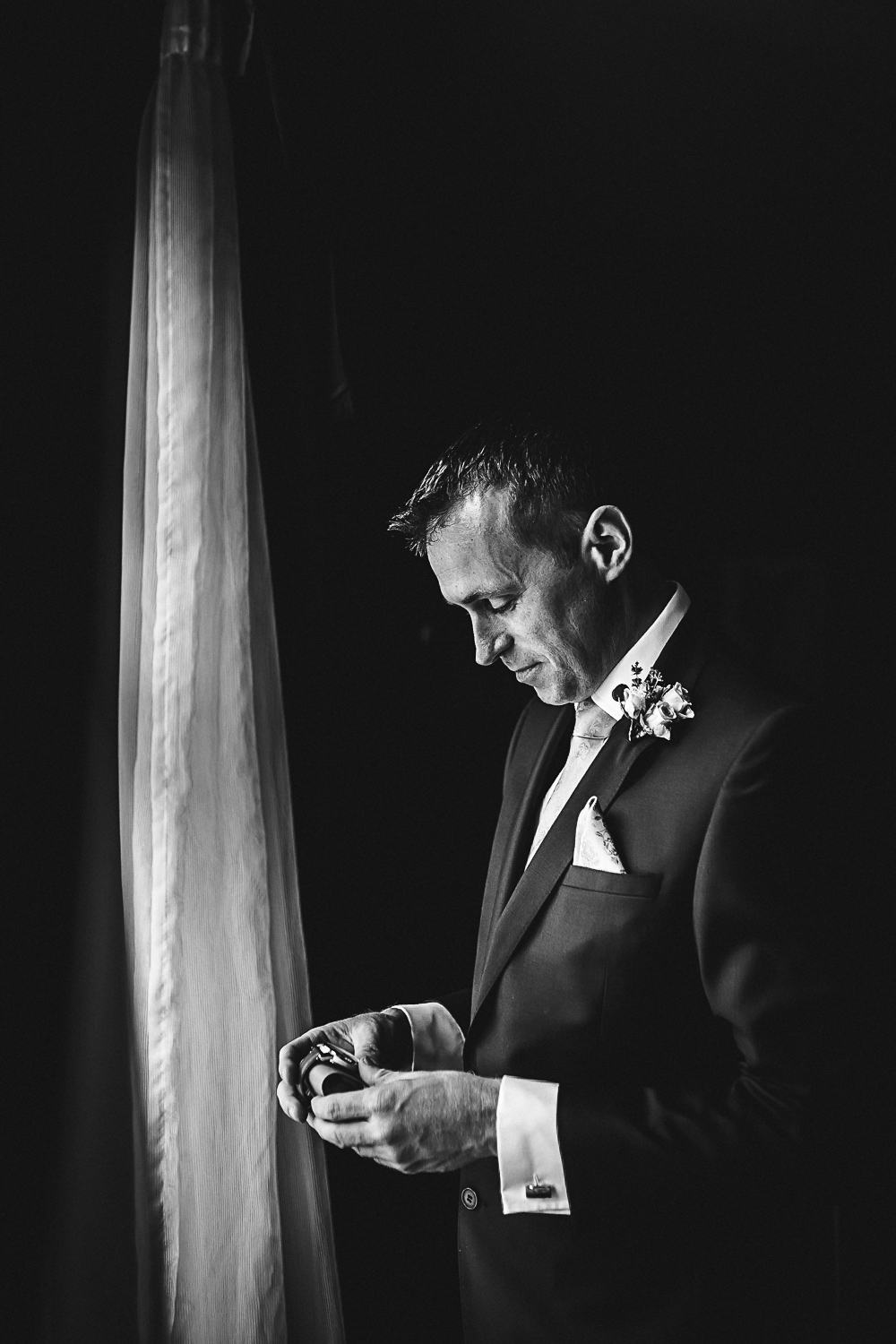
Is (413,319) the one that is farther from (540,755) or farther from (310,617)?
(540,755)

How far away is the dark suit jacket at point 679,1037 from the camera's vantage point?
1.06 m

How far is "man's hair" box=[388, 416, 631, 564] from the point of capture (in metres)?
1.29

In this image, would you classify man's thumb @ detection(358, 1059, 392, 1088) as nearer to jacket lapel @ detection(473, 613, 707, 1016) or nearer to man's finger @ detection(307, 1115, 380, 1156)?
man's finger @ detection(307, 1115, 380, 1156)

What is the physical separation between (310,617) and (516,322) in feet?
2.86

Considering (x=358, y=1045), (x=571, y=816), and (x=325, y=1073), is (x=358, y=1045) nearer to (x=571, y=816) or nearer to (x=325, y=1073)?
(x=325, y=1073)

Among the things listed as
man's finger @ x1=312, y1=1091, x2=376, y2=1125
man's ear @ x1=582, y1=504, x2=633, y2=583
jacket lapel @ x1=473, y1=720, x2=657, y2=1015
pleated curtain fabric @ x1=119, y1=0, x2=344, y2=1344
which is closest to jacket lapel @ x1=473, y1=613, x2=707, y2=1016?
jacket lapel @ x1=473, y1=720, x2=657, y2=1015

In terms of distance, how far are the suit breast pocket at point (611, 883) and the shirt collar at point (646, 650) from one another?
22 centimetres

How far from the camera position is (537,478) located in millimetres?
1288

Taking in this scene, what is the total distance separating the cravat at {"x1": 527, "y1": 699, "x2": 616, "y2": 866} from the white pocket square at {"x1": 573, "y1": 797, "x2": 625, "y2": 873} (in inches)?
7.4

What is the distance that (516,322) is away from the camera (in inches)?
83.3

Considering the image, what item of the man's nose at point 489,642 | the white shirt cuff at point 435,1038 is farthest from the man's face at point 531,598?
the white shirt cuff at point 435,1038

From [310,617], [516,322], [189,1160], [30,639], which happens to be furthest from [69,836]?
[516,322]

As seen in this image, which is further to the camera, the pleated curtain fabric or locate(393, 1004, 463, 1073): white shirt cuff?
locate(393, 1004, 463, 1073): white shirt cuff

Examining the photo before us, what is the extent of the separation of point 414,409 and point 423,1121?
1329 millimetres
